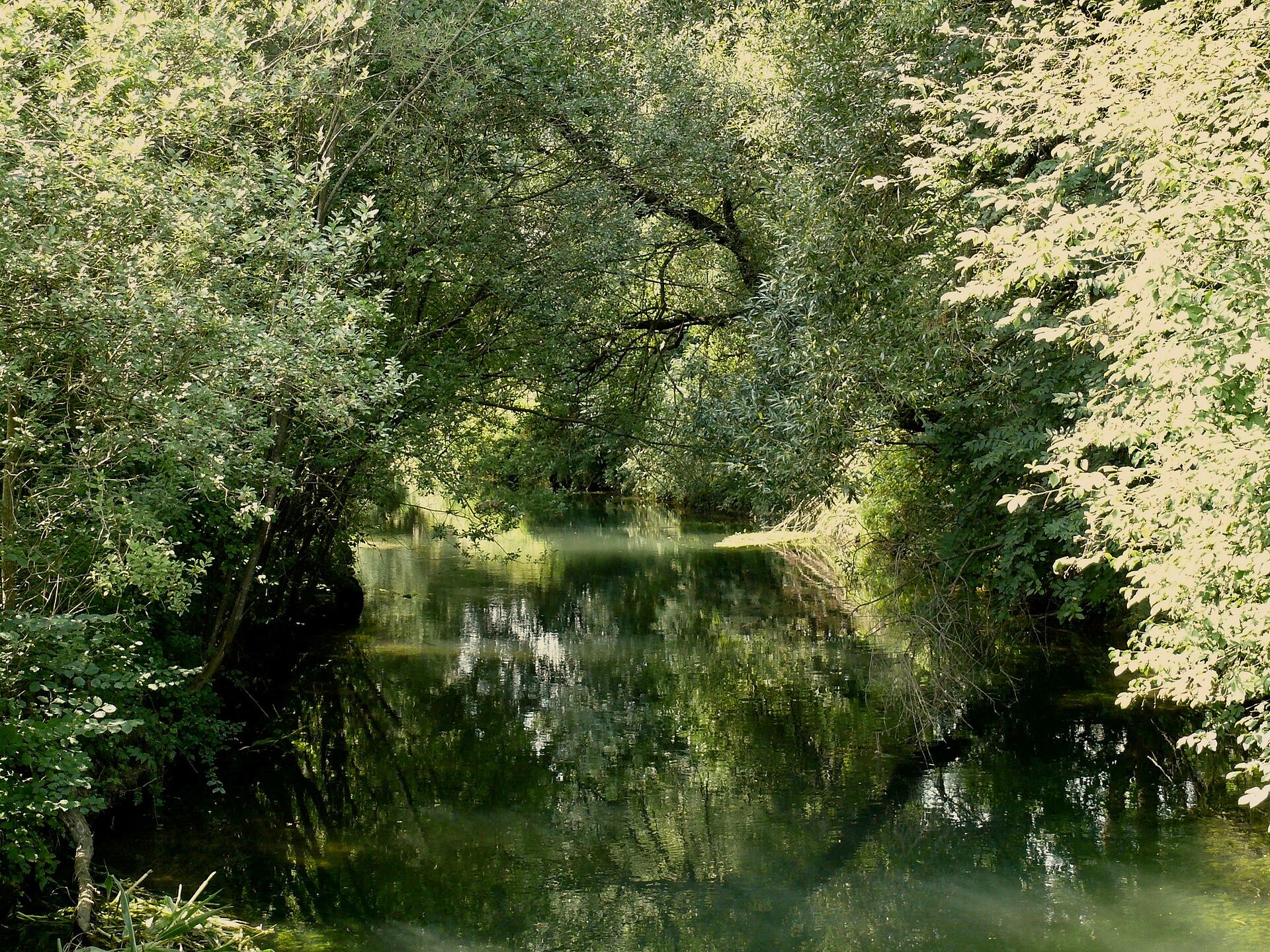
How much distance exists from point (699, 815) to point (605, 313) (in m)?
8.09

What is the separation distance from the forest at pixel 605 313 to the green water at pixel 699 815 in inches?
36.2

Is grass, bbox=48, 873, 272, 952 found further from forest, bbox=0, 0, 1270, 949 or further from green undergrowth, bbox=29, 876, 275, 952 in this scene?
forest, bbox=0, 0, 1270, 949

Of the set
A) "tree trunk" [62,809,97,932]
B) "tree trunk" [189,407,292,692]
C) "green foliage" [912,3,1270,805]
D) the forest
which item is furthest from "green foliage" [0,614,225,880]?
"green foliage" [912,3,1270,805]

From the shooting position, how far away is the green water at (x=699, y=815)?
765cm

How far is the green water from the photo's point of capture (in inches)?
301

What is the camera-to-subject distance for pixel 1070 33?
8.09m

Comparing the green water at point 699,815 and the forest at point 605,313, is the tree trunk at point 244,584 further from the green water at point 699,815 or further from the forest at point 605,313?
the green water at point 699,815

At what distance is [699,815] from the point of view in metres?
9.60

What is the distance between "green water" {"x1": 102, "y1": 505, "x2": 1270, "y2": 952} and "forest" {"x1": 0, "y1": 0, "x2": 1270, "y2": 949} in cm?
92

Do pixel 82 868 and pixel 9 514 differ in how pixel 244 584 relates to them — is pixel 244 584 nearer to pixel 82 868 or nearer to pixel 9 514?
pixel 82 868

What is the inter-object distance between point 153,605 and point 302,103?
15.1 ft

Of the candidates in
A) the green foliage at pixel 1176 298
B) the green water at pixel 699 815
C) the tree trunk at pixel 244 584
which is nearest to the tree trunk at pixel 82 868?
the green water at pixel 699 815

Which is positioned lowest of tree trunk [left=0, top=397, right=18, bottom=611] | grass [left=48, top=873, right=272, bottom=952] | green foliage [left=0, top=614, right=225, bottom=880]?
grass [left=48, top=873, right=272, bottom=952]

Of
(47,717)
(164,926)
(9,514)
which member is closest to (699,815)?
(164,926)
